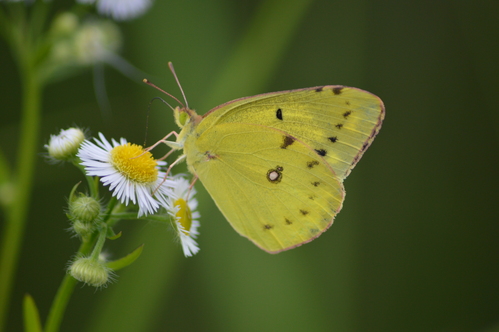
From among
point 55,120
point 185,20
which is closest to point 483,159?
point 185,20

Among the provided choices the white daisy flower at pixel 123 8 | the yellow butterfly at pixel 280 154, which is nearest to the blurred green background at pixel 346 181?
the white daisy flower at pixel 123 8

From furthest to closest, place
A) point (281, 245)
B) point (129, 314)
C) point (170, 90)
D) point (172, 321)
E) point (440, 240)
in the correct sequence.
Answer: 1. point (440, 240)
2. point (172, 321)
3. point (170, 90)
4. point (129, 314)
5. point (281, 245)

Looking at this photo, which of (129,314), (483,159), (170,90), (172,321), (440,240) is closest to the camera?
(129,314)

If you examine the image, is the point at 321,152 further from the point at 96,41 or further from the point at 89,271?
the point at 96,41

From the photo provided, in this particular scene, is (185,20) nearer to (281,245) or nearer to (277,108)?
(277,108)

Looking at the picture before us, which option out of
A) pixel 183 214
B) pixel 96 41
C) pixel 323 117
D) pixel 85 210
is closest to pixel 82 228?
pixel 85 210

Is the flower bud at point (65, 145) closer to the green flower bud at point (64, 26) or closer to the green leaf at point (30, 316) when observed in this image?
the green leaf at point (30, 316)
